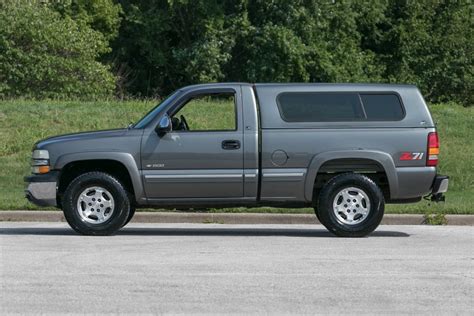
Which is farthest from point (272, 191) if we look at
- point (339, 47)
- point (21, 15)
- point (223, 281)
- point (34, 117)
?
point (339, 47)

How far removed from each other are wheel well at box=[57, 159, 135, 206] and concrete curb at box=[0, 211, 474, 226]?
1991 mm

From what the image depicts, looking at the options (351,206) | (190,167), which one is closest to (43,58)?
(190,167)

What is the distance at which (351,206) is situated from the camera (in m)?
14.4

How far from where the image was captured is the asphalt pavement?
8.97m

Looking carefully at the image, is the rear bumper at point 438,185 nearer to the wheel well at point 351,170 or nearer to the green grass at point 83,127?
the wheel well at point 351,170

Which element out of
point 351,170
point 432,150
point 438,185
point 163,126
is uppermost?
point 163,126

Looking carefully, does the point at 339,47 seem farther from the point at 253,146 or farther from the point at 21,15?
the point at 253,146

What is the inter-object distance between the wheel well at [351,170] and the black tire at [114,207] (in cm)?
234

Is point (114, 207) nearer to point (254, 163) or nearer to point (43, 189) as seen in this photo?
point (43, 189)

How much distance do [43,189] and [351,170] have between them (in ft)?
12.1

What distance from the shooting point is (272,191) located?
1431cm

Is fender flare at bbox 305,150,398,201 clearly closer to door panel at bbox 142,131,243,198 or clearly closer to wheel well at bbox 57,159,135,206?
door panel at bbox 142,131,243,198

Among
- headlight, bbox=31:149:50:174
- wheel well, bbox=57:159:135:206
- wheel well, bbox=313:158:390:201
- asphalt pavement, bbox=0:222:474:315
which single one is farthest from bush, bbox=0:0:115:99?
asphalt pavement, bbox=0:222:474:315

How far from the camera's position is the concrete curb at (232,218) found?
54.3ft
